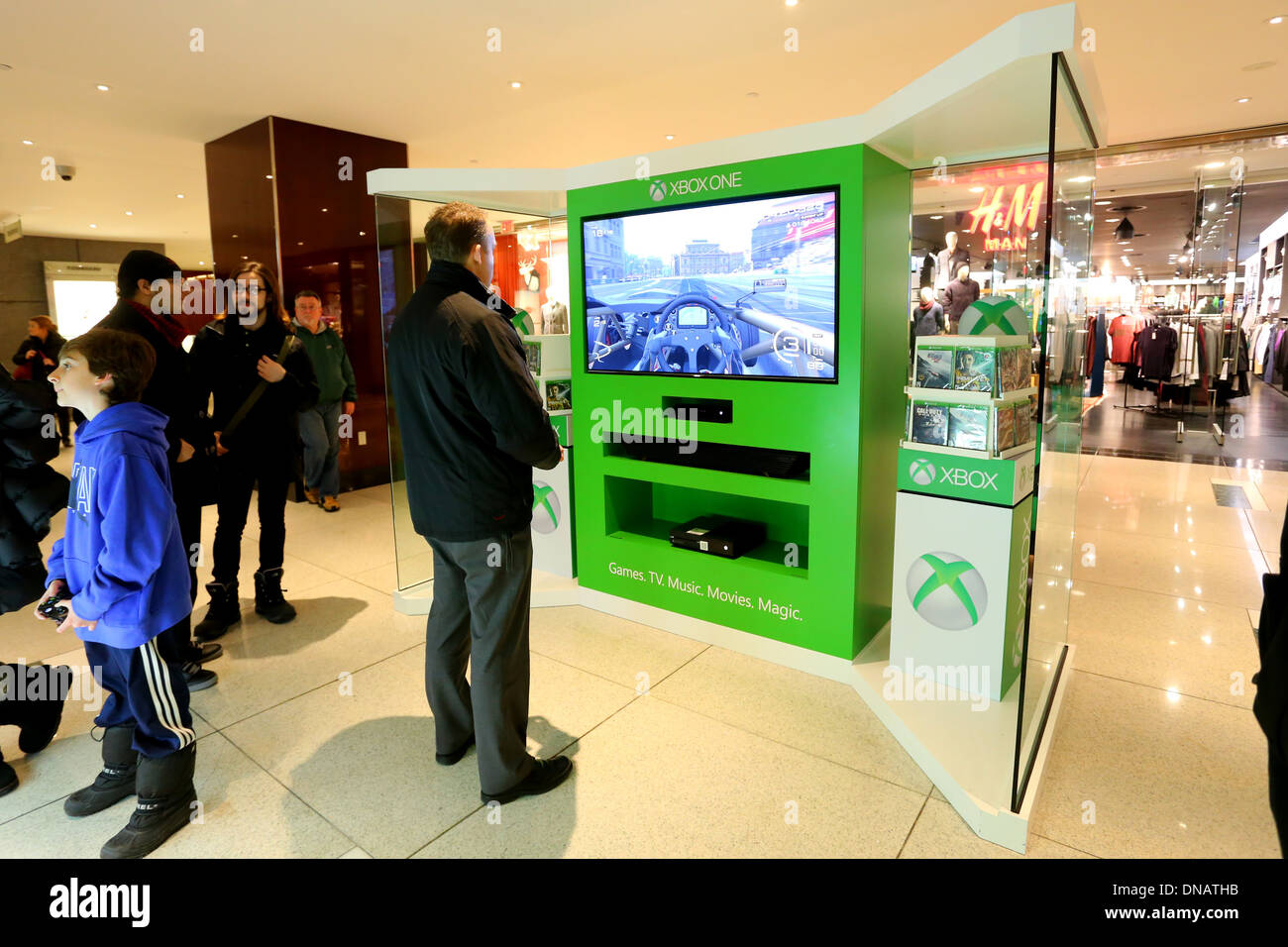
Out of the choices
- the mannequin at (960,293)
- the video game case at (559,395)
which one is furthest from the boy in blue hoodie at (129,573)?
the mannequin at (960,293)

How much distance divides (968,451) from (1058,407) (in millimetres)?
318

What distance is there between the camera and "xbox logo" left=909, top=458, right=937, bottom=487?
108 inches

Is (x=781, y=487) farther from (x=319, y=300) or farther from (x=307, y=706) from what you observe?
(x=319, y=300)

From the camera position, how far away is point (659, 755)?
8.36ft

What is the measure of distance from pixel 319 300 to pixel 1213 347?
1026cm

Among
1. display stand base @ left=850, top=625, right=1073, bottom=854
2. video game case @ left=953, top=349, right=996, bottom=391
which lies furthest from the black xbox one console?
video game case @ left=953, top=349, right=996, bottom=391

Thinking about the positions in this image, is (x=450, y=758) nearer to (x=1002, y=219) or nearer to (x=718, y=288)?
(x=718, y=288)

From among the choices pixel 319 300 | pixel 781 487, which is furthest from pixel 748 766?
pixel 319 300

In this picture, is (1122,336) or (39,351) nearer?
(39,351)

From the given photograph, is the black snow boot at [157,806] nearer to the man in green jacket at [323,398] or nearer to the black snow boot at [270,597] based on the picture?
the black snow boot at [270,597]

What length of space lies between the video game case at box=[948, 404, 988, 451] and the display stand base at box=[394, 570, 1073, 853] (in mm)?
943

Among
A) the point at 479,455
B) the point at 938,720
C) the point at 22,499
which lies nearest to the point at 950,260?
the point at 938,720

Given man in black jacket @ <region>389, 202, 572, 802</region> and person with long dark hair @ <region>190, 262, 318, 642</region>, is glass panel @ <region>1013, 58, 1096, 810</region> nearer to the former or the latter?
man in black jacket @ <region>389, 202, 572, 802</region>
